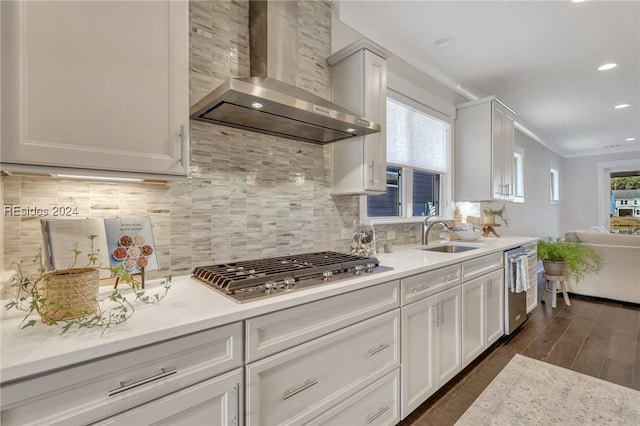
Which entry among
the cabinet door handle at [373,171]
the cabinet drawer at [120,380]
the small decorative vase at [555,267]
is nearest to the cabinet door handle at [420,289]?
the cabinet door handle at [373,171]

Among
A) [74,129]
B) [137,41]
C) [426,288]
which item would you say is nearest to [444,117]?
[426,288]

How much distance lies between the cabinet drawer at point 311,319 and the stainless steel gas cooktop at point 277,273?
9 cm

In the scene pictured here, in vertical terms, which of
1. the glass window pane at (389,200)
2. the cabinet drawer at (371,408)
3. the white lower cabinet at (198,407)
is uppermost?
the glass window pane at (389,200)

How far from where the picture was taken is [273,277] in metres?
1.29

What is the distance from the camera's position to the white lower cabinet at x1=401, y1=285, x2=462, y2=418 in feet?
5.65

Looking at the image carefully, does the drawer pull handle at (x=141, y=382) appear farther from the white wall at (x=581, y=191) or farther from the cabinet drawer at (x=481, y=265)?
the white wall at (x=581, y=191)

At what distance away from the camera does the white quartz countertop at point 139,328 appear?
71 centimetres

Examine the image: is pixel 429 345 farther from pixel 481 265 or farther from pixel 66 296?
pixel 66 296

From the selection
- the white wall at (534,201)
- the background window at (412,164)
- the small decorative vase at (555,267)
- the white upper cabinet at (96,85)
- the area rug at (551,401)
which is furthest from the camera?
the white wall at (534,201)

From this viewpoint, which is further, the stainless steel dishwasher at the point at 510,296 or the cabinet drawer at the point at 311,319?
the stainless steel dishwasher at the point at 510,296

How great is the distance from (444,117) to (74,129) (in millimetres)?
3466

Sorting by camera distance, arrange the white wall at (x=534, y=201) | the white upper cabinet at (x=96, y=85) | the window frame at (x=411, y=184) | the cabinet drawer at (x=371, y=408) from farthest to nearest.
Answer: the white wall at (x=534, y=201) → the window frame at (x=411, y=184) → the cabinet drawer at (x=371, y=408) → the white upper cabinet at (x=96, y=85)

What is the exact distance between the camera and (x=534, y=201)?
6.09 metres

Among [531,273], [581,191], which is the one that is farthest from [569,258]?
[581,191]
